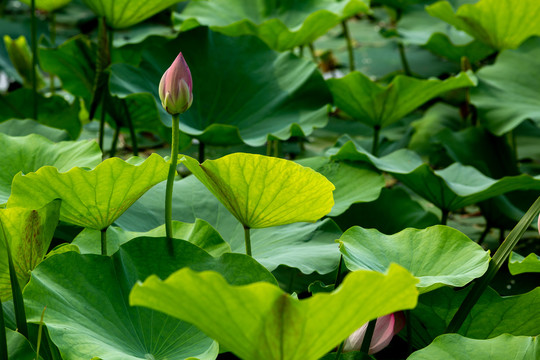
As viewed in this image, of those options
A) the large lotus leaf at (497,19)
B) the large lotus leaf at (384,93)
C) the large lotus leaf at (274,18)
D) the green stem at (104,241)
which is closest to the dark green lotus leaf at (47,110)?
the large lotus leaf at (274,18)

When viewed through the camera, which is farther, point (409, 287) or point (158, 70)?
point (158, 70)

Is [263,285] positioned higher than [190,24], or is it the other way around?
[263,285]

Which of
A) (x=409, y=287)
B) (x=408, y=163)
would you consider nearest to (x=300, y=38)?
(x=408, y=163)

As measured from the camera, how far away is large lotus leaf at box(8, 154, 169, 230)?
2.54ft

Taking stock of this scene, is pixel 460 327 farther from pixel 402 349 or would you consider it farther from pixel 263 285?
pixel 263 285

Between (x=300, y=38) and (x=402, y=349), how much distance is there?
89 centimetres

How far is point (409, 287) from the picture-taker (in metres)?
0.52

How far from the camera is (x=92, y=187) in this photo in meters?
0.78

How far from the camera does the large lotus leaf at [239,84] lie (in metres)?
1.36

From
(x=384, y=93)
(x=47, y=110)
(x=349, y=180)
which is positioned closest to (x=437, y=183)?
(x=349, y=180)

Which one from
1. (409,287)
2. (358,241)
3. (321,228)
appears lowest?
(321,228)

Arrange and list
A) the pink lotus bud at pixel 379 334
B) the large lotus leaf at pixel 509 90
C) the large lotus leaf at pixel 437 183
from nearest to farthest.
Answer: the pink lotus bud at pixel 379 334, the large lotus leaf at pixel 437 183, the large lotus leaf at pixel 509 90

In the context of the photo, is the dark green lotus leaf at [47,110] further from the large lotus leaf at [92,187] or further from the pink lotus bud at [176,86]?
the pink lotus bud at [176,86]

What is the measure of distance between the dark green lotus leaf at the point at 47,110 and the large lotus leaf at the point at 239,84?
256 mm
